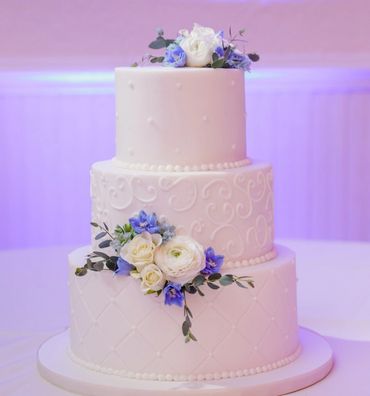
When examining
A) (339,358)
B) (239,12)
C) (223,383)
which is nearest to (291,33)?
(239,12)

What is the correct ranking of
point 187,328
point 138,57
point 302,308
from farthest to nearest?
point 138,57, point 302,308, point 187,328

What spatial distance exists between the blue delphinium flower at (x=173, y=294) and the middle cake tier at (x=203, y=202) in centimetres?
17

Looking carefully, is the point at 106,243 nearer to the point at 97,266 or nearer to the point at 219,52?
the point at 97,266

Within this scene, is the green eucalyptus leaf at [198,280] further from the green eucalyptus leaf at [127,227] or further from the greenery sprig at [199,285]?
the green eucalyptus leaf at [127,227]

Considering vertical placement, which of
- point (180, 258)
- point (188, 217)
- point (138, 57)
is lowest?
point (180, 258)

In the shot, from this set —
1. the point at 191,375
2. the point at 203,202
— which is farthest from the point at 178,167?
the point at 191,375

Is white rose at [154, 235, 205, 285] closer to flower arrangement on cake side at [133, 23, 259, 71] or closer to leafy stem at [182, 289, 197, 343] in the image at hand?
leafy stem at [182, 289, 197, 343]

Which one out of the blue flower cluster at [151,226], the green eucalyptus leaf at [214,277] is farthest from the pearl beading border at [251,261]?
the blue flower cluster at [151,226]

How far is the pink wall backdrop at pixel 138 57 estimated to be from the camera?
558 cm

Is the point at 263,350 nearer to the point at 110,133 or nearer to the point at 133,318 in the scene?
the point at 133,318

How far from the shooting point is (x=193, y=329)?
9.60 feet

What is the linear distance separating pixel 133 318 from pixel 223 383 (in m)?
0.33

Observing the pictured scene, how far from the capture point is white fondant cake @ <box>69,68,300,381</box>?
294cm

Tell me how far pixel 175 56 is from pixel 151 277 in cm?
67
